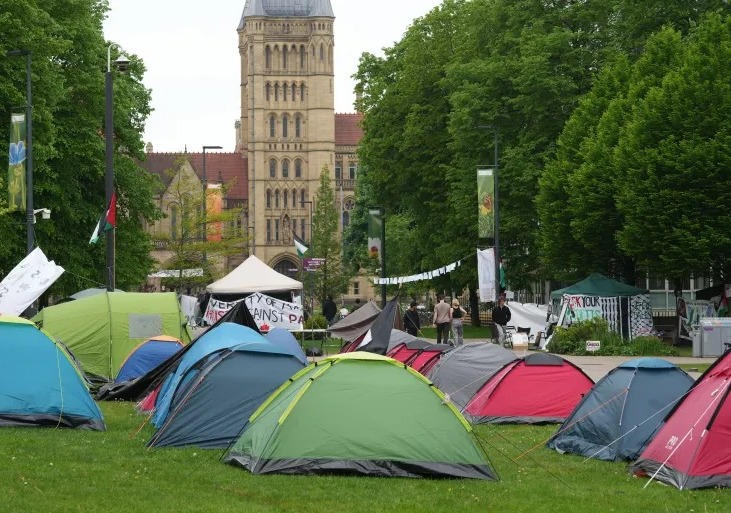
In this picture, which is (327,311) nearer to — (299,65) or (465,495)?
(465,495)

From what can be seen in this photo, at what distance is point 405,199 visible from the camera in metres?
66.4

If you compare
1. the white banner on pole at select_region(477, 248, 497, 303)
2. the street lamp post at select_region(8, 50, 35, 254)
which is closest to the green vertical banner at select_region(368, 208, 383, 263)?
the white banner on pole at select_region(477, 248, 497, 303)

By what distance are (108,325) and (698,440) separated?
700 inches

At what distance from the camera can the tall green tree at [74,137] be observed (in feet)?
140

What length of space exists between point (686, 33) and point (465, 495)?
3733 cm

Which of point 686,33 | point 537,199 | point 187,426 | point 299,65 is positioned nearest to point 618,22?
point 686,33

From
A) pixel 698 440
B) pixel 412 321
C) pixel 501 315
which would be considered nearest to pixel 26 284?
pixel 698 440

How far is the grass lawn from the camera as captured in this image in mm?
13891

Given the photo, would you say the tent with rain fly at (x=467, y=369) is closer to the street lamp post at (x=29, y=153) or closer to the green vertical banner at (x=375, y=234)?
the street lamp post at (x=29, y=153)

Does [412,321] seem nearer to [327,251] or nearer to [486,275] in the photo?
[486,275]

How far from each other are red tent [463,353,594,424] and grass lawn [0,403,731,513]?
3843mm

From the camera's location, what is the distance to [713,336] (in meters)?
A: 39.8

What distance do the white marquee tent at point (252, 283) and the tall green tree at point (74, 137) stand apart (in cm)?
490

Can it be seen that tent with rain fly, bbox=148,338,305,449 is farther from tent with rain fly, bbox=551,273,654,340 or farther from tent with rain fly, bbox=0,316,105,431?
tent with rain fly, bbox=551,273,654,340
